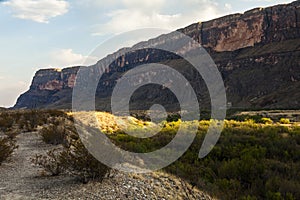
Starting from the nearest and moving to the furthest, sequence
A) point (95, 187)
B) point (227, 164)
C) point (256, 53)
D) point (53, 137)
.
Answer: point (95, 187), point (227, 164), point (53, 137), point (256, 53)

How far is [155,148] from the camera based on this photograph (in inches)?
646

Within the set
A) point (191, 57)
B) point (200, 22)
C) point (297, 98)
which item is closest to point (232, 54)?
point (191, 57)

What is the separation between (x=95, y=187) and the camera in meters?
7.77

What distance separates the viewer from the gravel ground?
24.0 ft

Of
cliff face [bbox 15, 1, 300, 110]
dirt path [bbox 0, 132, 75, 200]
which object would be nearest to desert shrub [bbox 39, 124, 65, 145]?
dirt path [bbox 0, 132, 75, 200]

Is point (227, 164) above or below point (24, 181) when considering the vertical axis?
below

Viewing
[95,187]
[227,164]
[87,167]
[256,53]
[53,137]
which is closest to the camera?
[95,187]

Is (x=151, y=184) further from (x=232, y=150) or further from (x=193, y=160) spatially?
(x=232, y=150)

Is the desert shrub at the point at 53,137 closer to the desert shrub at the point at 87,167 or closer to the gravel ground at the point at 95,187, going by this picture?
the gravel ground at the point at 95,187

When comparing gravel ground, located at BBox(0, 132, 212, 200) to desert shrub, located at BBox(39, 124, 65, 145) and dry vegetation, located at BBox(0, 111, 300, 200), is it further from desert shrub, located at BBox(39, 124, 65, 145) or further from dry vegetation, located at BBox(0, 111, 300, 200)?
desert shrub, located at BBox(39, 124, 65, 145)

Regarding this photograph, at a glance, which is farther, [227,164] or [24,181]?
[227,164]

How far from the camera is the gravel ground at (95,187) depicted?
24.0ft

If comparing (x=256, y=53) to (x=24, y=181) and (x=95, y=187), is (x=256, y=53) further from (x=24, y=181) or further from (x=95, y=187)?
(x=95, y=187)

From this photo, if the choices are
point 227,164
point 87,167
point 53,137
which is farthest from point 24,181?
point 53,137
